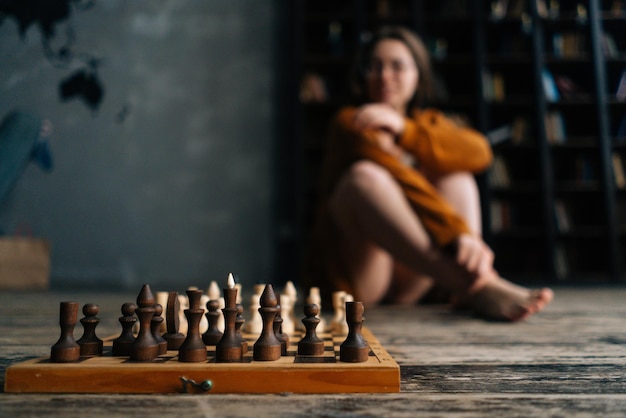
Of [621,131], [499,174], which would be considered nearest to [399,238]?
[499,174]

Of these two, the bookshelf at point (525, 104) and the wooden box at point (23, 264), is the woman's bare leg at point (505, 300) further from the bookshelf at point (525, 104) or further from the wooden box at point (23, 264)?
the wooden box at point (23, 264)

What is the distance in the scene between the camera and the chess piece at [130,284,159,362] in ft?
2.15

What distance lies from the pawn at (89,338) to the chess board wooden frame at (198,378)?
0.08 m

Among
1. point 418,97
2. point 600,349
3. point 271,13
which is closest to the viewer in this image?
point 600,349

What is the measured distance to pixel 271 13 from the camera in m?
4.02

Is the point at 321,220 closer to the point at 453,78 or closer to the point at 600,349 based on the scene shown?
the point at 600,349

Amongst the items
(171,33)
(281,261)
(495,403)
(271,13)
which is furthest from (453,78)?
(495,403)

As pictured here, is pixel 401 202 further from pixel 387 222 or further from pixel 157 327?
pixel 157 327

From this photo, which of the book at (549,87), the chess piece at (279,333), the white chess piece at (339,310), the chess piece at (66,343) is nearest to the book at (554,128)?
the book at (549,87)

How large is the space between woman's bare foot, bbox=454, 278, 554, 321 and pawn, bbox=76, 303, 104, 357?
3.59 ft

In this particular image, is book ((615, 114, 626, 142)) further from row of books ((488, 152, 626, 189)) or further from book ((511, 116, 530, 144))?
book ((511, 116, 530, 144))

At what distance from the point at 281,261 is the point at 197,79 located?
161 centimetres

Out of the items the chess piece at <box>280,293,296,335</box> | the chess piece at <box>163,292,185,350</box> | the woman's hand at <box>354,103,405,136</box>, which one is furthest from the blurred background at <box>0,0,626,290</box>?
the chess piece at <box>163,292,185,350</box>

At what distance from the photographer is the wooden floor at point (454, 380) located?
1.85 ft
